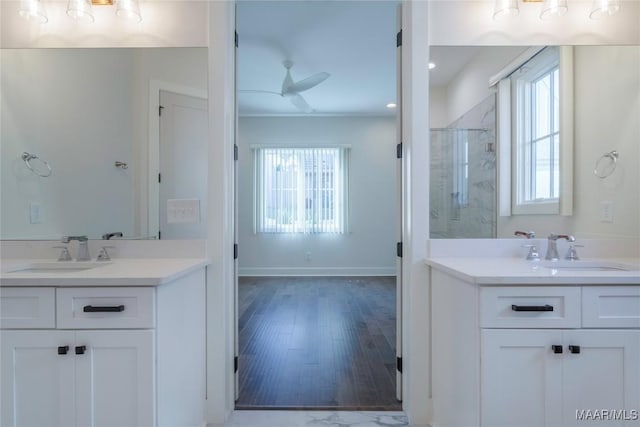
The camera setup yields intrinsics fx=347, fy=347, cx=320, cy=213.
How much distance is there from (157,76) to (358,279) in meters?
4.34

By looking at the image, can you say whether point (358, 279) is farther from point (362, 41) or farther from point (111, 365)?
point (111, 365)

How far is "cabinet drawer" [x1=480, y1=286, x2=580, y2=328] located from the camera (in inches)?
47.9

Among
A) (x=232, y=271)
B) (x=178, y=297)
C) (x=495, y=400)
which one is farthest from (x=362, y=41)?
(x=495, y=400)

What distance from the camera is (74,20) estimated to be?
1.80 meters

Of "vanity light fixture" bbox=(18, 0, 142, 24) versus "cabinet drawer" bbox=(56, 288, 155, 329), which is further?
"vanity light fixture" bbox=(18, 0, 142, 24)

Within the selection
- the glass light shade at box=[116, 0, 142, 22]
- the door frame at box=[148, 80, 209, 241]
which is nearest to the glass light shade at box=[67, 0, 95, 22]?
the glass light shade at box=[116, 0, 142, 22]

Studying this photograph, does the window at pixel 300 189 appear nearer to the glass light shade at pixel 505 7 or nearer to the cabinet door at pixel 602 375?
the glass light shade at pixel 505 7

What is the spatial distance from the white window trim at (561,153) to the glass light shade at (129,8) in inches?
74.9

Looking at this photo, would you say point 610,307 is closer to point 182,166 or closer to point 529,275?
point 529,275

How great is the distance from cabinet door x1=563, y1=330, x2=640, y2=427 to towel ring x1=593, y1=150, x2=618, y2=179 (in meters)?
0.92

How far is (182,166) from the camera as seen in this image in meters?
1.88

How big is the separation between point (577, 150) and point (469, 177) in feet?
1.81

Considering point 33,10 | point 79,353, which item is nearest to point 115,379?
point 79,353

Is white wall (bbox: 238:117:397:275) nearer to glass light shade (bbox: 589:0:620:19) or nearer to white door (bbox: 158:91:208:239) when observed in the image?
white door (bbox: 158:91:208:239)
